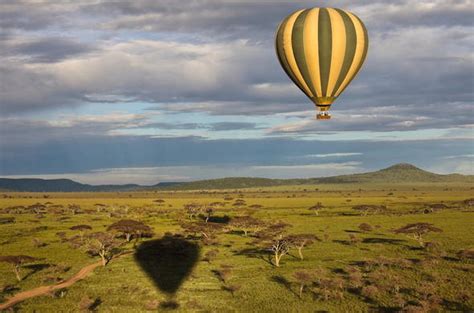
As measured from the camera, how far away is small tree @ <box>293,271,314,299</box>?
39822 millimetres

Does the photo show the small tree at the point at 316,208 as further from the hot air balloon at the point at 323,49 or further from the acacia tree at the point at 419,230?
the hot air balloon at the point at 323,49

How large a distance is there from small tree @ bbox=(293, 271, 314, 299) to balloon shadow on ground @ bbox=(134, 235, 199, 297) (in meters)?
9.20

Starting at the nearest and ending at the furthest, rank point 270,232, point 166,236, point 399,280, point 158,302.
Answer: point 158,302 → point 399,280 → point 270,232 → point 166,236

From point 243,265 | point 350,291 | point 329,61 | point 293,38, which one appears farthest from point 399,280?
point 293,38

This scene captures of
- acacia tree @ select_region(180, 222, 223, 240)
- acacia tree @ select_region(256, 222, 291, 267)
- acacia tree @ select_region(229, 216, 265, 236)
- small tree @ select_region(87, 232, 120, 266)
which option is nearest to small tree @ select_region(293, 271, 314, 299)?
acacia tree @ select_region(256, 222, 291, 267)

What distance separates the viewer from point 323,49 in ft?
138

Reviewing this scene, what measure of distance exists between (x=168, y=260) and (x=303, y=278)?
51.6 ft

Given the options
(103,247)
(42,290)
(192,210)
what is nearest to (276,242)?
(103,247)

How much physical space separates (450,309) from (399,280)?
22.0ft

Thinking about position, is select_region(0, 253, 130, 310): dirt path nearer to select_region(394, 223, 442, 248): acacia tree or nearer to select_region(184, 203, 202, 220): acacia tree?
select_region(394, 223, 442, 248): acacia tree

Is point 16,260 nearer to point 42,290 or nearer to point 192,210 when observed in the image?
point 42,290

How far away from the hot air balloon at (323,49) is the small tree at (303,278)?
12.6 metres

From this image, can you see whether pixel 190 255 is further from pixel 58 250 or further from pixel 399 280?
pixel 399 280

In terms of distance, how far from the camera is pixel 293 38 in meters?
42.7
